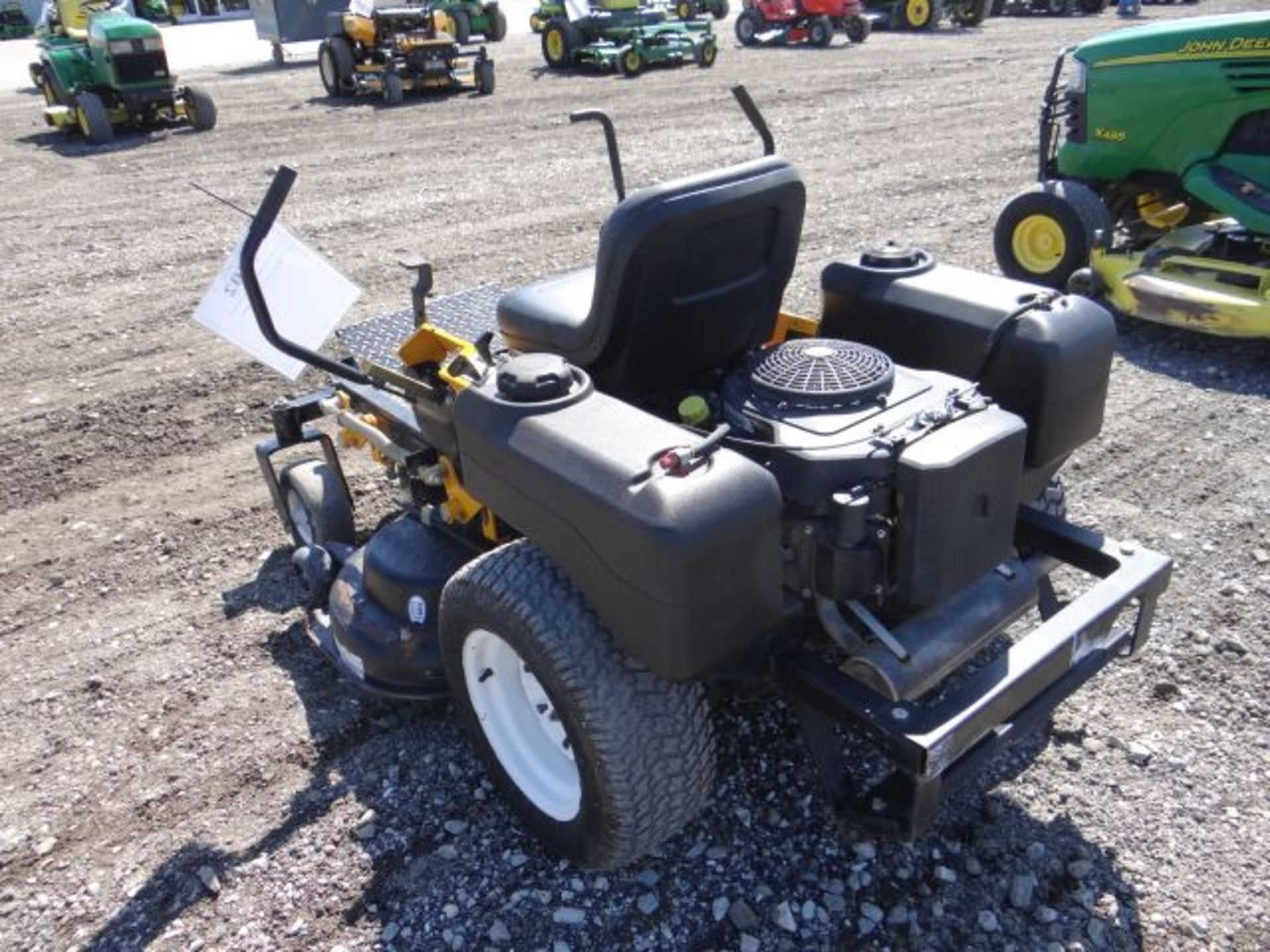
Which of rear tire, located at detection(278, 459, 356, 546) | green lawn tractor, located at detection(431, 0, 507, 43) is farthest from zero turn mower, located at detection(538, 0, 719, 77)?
rear tire, located at detection(278, 459, 356, 546)

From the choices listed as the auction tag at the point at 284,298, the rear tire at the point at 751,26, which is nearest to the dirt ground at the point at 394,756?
the auction tag at the point at 284,298

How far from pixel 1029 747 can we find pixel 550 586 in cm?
141

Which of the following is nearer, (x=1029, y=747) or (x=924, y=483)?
(x=924, y=483)

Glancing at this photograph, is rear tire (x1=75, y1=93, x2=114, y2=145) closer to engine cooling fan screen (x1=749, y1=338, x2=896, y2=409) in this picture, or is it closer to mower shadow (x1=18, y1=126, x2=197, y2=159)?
mower shadow (x1=18, y1=126, x2=197, y2=159)

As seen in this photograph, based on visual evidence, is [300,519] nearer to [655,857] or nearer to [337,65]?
[655,857]

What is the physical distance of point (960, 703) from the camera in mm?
1971

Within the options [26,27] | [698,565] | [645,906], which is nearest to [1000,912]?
[645,906]

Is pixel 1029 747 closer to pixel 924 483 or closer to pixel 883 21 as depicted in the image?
pixel 924 483

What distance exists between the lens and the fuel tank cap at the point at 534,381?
2.16 meters

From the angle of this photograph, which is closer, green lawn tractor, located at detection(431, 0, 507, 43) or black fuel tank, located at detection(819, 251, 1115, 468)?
black fuel tank, located at detection(819, 251, 1115, 468)

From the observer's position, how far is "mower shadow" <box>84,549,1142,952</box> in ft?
7.45

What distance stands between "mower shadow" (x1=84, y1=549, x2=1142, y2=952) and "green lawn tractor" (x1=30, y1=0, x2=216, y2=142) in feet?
38.5

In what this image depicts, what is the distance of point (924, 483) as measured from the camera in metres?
2.01

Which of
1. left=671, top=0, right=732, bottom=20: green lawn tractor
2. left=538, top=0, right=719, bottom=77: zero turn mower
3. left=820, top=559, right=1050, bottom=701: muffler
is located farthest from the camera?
left=671, top=0, right=732, bottom=20: green lawn tractor
